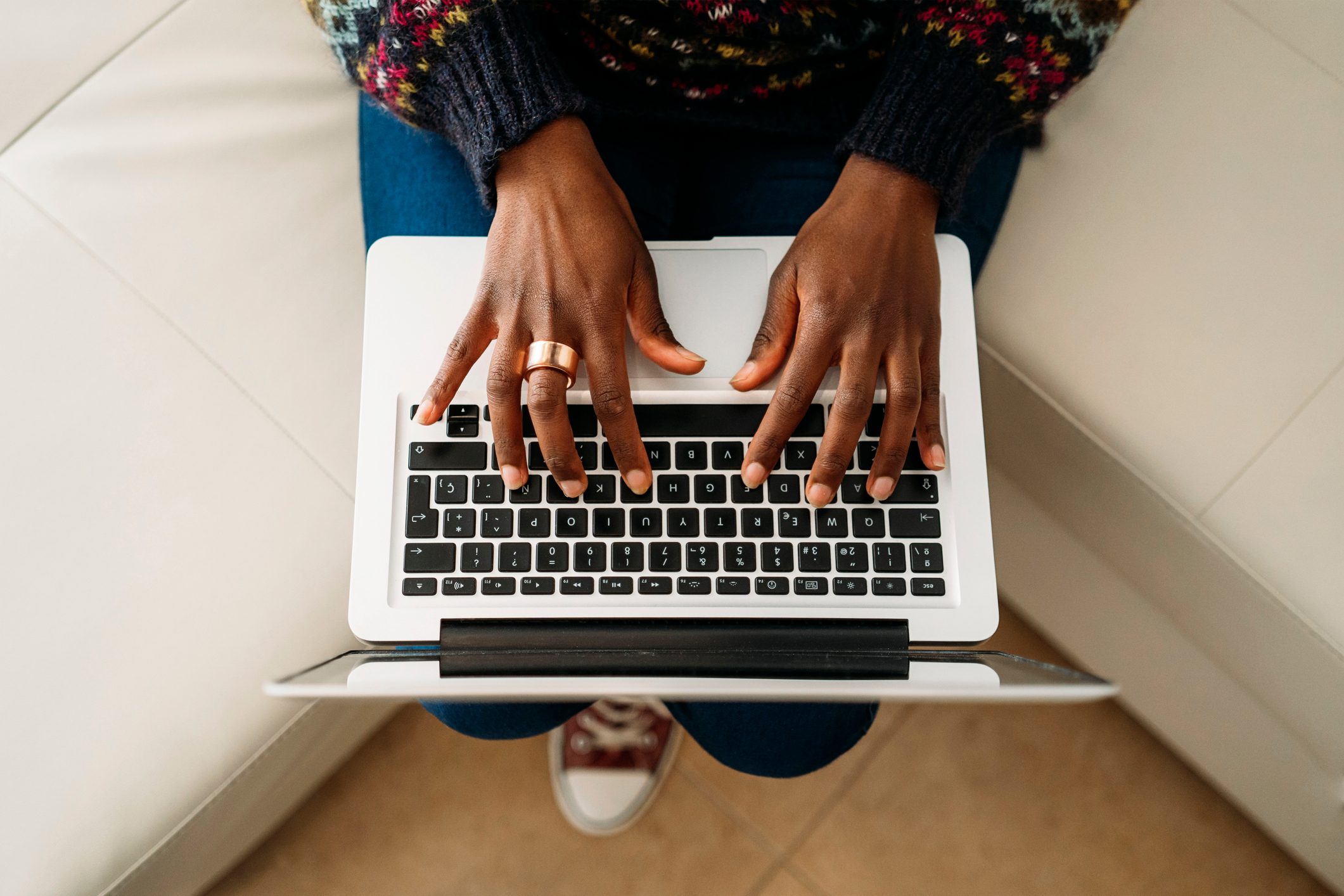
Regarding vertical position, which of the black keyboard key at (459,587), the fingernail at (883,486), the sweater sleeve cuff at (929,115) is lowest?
the black keyboard key at (459,587)

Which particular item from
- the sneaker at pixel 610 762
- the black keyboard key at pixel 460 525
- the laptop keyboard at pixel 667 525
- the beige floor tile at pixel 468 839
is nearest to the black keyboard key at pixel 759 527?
the laptop keyboard at pixel 667 525

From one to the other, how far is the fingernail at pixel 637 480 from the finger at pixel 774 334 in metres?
0.10

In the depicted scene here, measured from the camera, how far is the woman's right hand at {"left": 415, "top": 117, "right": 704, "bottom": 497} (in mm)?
624

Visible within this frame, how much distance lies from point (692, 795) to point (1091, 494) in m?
0.69

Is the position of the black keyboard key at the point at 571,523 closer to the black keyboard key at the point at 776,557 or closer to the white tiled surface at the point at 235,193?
the black keyboard key at the point at 776,557

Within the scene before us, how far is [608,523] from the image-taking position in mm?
641

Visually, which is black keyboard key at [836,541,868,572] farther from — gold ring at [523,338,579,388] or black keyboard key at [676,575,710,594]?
gold ring at [523,338,579,388]

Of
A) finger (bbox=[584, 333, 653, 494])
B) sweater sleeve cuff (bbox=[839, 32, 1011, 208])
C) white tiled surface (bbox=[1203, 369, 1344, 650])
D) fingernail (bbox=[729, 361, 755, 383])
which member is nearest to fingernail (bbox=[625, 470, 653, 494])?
finger (bbox=[584, 333, 653, 494])

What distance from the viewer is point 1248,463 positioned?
769 mm

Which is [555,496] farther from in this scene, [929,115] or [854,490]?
[929,115]

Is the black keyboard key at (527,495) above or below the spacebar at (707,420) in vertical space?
below

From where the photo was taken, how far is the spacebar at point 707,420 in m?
0.65

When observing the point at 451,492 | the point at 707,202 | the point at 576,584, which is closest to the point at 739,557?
the point at 576,584

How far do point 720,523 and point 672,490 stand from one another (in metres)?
0.04
